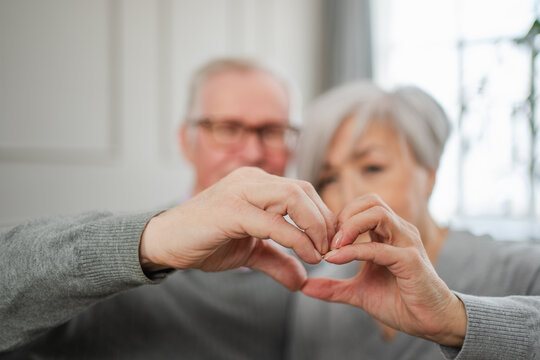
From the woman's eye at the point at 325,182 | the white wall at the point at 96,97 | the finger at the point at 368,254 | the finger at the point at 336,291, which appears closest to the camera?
the finger at the point at 368,254

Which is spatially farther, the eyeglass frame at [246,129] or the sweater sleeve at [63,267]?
the eyeglass frame at [246,129]

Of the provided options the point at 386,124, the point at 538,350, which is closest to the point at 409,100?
the point at 386,124

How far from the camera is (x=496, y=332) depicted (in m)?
0.60

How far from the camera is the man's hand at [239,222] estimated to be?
1.86 ft

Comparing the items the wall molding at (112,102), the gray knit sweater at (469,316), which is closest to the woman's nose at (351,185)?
the gray knit sweater at (469,316)

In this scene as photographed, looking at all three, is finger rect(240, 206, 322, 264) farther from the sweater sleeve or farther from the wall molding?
the wall molding

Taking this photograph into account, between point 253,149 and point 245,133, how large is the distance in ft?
0.22

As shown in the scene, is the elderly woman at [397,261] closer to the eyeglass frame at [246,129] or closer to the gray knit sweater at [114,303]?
the gray knit sweater at [114,303]

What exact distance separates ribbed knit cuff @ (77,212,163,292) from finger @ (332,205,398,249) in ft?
0.89

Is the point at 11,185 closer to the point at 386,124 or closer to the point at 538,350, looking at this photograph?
the point at 386,124

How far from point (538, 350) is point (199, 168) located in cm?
124

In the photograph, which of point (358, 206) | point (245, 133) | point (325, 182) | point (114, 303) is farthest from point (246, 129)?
point (358, 206)

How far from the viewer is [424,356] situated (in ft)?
2.92

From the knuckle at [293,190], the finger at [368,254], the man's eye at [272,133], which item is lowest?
the finger at [368,254]
